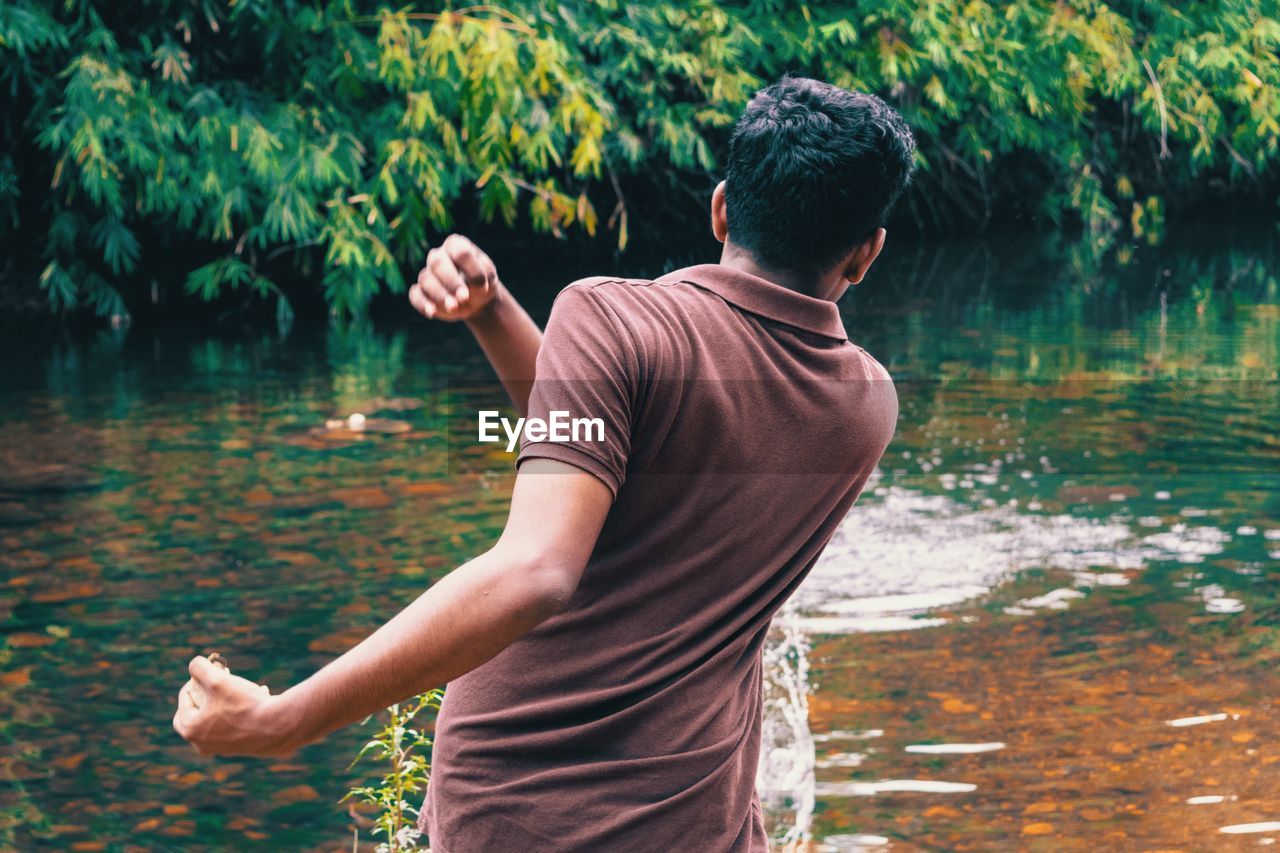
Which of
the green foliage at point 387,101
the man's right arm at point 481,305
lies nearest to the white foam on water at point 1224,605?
the man's right arm at point 481,305

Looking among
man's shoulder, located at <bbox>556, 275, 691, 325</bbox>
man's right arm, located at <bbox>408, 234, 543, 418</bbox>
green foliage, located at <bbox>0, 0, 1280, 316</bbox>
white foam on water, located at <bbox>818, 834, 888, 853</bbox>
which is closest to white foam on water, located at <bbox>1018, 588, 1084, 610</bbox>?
white foam on water, located at <bbox>818, 834, 888, 853</bbox>

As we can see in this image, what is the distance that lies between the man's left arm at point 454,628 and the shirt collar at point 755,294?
276mm

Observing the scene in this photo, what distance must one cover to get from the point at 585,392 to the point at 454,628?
0.83 feet

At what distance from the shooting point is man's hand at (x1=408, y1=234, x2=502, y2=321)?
174 cm

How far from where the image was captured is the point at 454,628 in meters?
1.44

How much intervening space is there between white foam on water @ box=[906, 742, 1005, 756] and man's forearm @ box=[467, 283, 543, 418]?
324cm

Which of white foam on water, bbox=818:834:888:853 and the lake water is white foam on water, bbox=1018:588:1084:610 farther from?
white foam on water, bbox=818:834:888:853

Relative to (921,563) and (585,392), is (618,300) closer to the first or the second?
(585,392)

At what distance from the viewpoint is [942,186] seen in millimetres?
19953

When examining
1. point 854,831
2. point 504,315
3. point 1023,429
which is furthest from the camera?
point 1023,429

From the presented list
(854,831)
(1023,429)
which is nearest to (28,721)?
(854,831)

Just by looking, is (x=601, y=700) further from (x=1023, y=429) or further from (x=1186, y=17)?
(x=1186, y=17)

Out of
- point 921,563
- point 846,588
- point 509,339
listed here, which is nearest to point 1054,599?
point 921,563

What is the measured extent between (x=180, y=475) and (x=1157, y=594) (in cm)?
507
